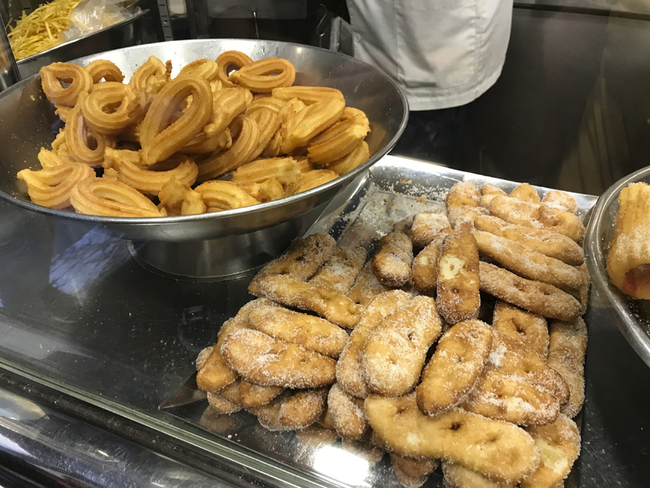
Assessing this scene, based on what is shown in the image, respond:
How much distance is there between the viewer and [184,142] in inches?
30.3

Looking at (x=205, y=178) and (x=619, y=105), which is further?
(x=619, y=105)

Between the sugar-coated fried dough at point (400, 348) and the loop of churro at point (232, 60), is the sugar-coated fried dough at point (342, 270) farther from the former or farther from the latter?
the loop of churro at point (232, 60)

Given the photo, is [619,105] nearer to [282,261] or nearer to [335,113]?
[335,113]

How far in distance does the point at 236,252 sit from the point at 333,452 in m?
0.44

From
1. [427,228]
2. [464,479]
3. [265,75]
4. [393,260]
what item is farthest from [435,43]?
[464,479]

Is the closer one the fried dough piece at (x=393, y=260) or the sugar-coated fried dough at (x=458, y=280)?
the sugar-coated fried dough at (x=458, y=280)

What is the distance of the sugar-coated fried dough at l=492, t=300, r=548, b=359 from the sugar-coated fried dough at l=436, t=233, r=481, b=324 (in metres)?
0.06

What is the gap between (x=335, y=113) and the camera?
88cm

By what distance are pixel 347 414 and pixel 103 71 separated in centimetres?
87

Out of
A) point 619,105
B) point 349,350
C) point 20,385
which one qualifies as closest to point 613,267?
point 349,350

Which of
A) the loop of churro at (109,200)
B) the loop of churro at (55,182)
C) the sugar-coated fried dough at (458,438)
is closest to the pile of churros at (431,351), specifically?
the sugar-coated fried dough at (458,438)

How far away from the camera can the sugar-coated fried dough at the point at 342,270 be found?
0.80 m

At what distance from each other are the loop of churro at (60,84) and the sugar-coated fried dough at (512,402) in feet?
2.97

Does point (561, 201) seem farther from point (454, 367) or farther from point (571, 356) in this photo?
point (454, 367)
